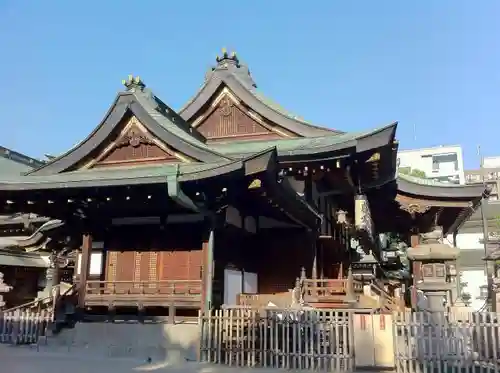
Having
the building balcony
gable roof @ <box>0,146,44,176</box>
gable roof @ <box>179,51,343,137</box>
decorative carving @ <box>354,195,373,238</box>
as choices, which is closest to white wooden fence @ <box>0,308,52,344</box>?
the building balcony

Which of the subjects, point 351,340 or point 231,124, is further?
point 231,124

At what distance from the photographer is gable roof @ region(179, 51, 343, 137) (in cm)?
1872

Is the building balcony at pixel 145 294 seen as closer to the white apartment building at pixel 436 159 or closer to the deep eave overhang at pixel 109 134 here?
the deep eave overhang at pixel 109 134

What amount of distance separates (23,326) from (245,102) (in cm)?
1100

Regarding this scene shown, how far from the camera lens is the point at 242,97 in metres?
19.5

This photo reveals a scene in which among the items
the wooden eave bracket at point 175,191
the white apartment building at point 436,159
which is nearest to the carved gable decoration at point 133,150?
the wooden eave bracket at point 175,191

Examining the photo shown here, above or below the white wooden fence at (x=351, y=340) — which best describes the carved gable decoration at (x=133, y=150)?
above

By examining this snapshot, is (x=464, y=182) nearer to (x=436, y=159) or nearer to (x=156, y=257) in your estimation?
(x=436, y=159)

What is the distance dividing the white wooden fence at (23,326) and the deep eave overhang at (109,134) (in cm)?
441

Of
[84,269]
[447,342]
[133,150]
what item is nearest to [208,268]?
[84,269]

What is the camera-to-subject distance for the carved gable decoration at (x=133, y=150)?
14.5m

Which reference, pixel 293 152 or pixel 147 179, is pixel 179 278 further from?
pixel 293 152

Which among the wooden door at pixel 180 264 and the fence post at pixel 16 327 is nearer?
the wooden door at pixel 180 264

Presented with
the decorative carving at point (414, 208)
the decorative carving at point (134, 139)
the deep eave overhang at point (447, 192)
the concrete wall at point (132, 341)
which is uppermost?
the decorative carving at point (134, 139)
